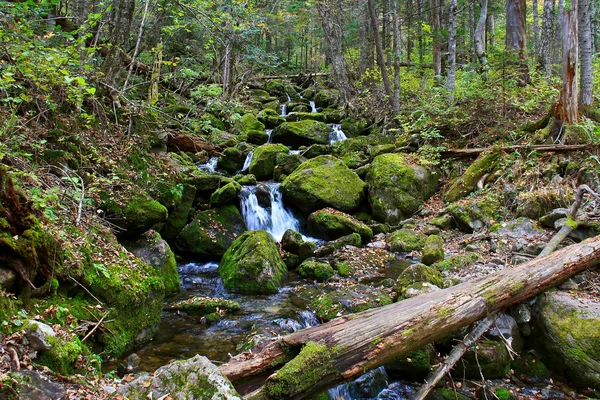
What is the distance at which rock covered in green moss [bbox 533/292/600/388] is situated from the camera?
4422mm

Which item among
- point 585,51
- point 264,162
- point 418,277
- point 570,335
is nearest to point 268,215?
point 264,162

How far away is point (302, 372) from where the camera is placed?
322 centimetres

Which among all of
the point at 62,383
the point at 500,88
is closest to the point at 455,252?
the point at 500,88

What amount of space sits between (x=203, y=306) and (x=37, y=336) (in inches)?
157

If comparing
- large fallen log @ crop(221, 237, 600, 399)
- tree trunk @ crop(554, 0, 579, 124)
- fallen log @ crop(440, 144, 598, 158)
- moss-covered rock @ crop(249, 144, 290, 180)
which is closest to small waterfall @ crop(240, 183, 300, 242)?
moss-covered rock @ crop(249, 144, 290, 180)

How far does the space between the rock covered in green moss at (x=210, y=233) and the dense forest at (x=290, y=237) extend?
0.19ft

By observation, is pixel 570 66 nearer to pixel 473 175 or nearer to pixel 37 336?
pixel 473 175

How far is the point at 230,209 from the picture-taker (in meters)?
10.8

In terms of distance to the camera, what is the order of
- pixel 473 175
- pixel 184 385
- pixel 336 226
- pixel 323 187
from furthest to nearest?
pixel 323 187 < pixel 473 175 < pixel 336 226 < pixel 184 385

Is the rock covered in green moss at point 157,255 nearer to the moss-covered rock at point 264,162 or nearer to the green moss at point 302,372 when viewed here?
the green moss at point 302,372

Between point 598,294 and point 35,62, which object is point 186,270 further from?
point 598,294

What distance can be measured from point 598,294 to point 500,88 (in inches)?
377

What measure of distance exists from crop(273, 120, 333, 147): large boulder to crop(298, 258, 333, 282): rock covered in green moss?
30.1ft

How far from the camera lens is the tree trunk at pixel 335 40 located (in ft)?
58.7
